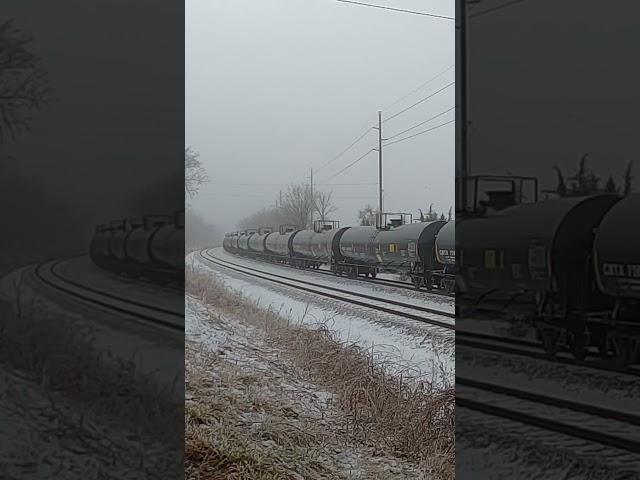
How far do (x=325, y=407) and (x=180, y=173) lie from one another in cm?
178

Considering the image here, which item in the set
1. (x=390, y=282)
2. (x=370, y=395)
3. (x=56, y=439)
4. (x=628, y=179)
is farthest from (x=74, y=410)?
(x=628, y=179)

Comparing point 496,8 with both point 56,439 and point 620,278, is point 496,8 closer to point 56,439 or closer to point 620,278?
point 620,278

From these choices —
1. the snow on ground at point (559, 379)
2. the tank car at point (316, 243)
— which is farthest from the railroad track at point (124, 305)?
the tank car at point (316, 243)

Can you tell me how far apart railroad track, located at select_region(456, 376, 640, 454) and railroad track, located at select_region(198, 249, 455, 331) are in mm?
877

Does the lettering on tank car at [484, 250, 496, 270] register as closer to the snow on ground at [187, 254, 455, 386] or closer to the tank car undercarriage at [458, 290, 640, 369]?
the tank car undercarriage at [458, 290, 640, 369]

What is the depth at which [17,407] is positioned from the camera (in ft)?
7.14

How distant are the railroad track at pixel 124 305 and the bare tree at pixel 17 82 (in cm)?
55

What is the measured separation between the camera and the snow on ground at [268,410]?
131 inches

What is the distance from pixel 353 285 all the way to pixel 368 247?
0.31 m

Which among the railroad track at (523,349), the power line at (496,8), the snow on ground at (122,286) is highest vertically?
the power line at (496,8)

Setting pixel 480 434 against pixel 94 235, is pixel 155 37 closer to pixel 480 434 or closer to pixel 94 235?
pixel 94 235

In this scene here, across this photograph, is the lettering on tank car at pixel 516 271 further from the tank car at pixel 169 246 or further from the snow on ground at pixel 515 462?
the tank car at pixel 169 246

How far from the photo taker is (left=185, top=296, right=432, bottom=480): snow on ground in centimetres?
333

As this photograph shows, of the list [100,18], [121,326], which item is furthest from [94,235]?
[100,18]
